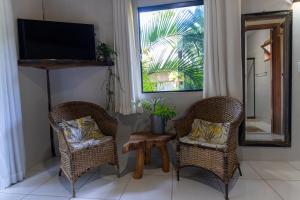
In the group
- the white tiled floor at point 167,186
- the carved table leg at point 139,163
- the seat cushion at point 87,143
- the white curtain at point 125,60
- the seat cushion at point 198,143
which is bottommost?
the white tiled floor at point 167,186

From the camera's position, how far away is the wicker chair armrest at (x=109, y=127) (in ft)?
8.34

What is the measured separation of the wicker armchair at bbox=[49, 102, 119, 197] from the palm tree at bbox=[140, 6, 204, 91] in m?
0.78

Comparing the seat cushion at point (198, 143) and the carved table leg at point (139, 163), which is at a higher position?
the seat cushion at point (198, 143)

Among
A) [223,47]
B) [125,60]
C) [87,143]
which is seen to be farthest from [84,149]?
[223,47]

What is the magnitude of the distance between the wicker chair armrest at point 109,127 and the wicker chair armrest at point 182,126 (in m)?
0.70

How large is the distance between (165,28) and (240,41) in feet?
3.17

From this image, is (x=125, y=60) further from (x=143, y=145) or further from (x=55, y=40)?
(x=143, y=145)

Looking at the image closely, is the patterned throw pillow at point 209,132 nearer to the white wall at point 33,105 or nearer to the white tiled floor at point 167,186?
the white tiled floor at point 167,186

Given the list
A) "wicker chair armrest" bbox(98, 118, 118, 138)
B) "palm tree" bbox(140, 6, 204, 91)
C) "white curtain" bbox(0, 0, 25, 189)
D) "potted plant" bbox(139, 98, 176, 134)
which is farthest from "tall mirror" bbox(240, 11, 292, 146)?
"white curtain" bbox(0, 0, 25, 189)

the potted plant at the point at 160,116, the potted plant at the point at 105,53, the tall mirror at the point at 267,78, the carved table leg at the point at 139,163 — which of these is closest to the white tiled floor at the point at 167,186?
the carved table leg at the point at 139,163

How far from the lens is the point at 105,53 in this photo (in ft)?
9.27

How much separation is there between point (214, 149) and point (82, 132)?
1.45 meters

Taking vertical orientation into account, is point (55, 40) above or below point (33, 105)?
above

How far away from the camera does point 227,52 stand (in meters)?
2.56
